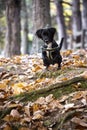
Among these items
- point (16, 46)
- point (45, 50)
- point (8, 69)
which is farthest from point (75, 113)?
point (16, 46)

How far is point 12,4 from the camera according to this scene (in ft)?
44.7

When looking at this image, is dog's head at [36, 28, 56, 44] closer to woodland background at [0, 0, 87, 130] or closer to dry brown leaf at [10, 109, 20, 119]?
woodland background at [0, 0, 87, 130]

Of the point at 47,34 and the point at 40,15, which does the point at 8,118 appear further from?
the point at 40,15

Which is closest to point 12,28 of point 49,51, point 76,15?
A: point 49,51

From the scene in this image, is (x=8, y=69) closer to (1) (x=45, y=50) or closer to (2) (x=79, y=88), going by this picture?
(1) (x=45, y=50)

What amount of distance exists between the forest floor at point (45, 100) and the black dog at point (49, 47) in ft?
0.73

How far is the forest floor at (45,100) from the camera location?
484 centimetres

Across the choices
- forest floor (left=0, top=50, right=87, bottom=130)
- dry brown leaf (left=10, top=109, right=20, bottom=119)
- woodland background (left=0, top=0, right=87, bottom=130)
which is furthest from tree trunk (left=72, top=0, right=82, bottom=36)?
dry brown leaf (left=10, top=109, right=20, bottom=119)

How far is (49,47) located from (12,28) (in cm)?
755

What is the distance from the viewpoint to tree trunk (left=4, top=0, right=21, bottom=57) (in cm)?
1362

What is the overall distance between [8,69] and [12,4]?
6264 millimetres

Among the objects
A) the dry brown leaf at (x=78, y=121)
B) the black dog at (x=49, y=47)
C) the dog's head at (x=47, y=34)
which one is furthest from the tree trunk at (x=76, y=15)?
the dry brown leaf at (x=78, y=121)

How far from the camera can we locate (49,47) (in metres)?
6.60

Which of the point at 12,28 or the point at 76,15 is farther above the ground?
the point at 76,15
